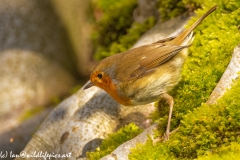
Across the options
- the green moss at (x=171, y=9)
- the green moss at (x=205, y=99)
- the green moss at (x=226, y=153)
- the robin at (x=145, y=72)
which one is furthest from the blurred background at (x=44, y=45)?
the green moss at (x=226, y=153)

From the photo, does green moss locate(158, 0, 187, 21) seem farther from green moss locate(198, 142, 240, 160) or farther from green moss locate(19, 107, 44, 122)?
green moss locate(198, 142, 240, 160)

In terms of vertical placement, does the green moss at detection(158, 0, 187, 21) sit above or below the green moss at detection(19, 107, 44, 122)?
above

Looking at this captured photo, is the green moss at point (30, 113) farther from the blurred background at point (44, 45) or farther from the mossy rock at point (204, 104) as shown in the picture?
the mossy rock at point (204, 104)

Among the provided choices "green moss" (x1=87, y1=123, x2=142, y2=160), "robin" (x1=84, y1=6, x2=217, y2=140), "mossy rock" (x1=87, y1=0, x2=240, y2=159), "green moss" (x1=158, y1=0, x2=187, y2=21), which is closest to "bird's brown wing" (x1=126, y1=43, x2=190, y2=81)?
"robin" (x1=84, y1=6, x2=217, y2=140)

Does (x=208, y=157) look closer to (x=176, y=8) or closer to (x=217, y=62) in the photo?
(x=217, y=62)

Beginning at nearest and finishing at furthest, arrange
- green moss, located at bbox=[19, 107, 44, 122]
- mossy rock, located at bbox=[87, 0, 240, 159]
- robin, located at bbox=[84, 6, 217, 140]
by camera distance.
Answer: mossy rock, located at bbox=[87, 0, 240, 159] < robin, located at bbox=[84, 6, 217, 140] < green moss, located at bbox=[19, 107, 44, 122]

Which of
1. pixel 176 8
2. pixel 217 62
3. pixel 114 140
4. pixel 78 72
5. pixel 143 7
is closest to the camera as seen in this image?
pixel 217 62

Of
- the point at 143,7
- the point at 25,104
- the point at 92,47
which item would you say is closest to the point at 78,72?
the point at 92,47
